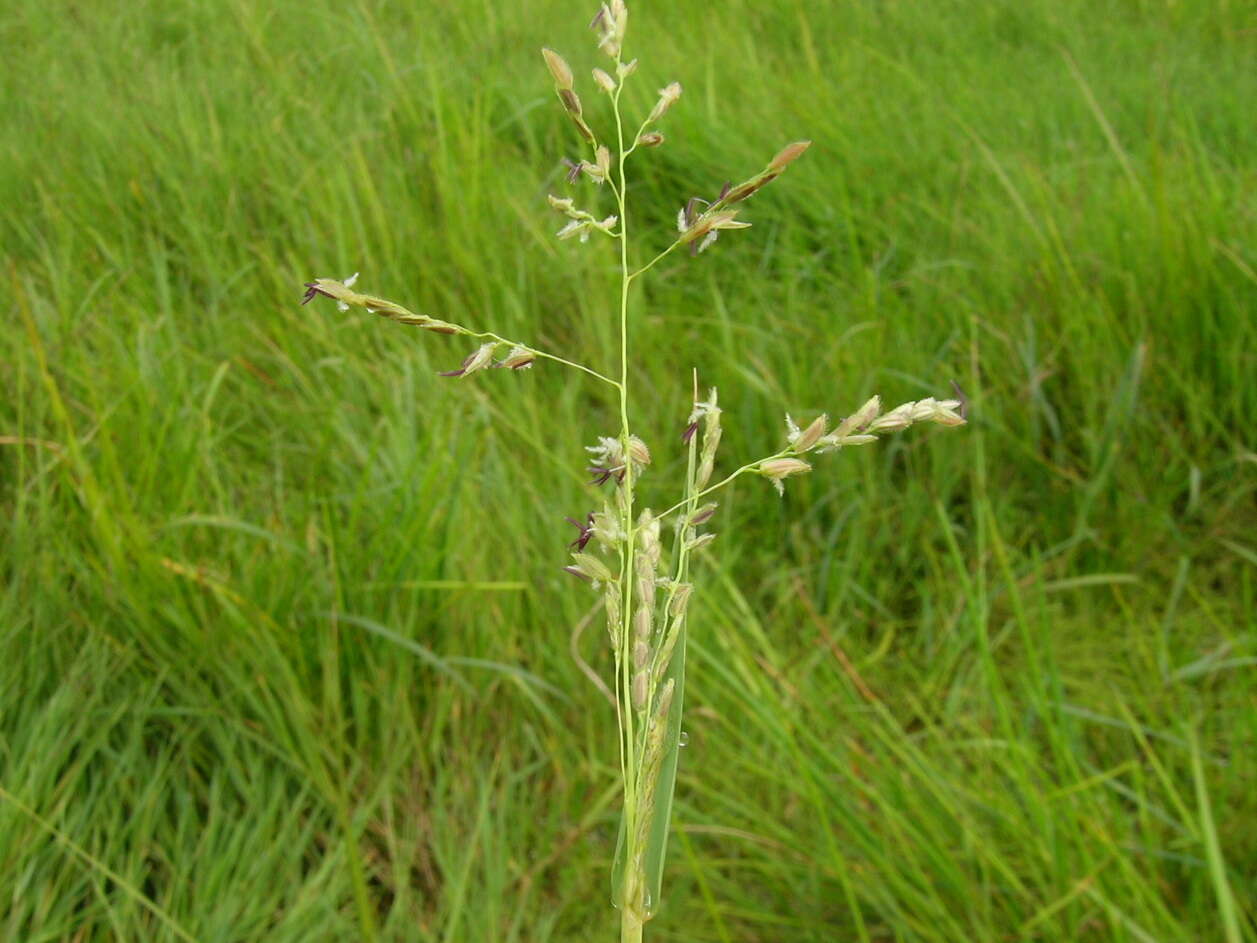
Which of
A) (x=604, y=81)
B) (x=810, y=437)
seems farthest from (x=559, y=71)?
(x=810, y=437)

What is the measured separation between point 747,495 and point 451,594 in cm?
67

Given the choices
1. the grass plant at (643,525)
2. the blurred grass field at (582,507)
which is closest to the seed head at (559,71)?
the grass plant at (643,525)

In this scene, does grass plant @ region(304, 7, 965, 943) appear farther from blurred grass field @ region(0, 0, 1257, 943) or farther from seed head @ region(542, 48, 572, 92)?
blurred grass field @ region(0, 0, 1257, 943)

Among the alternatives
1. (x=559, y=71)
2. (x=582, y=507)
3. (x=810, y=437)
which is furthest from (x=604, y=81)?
(x=582, y=507)

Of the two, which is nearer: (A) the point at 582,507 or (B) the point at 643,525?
(B) the point at 643,525

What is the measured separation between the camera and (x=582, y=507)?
195 centimetres

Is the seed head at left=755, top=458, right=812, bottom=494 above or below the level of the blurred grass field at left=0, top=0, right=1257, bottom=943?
above

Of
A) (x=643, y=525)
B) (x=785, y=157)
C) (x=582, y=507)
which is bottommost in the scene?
(x=582, y=507)

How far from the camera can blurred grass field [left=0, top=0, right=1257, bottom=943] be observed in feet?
4.67

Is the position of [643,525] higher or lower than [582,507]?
higher

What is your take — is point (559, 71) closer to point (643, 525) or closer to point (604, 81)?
point (604, 81)

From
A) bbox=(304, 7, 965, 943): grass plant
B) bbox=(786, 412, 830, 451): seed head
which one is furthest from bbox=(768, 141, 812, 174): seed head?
bbox=(786, 412, 830, 451): seed head

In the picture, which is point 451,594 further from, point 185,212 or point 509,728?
point 185,212

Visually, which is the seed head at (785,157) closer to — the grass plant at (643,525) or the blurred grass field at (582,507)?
the grass plant at (643,525)
